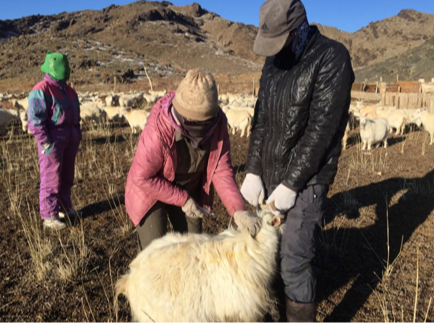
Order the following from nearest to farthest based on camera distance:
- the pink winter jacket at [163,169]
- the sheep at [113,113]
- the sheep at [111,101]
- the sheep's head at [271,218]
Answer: the sheep's head at [271,218] → the pink winter jacket at [163,169] → the sheep at [113,113] → the sheep at [111,101]

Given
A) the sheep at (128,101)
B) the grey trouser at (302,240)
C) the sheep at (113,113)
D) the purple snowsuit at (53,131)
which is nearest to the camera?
the grey trouser at (302,240)

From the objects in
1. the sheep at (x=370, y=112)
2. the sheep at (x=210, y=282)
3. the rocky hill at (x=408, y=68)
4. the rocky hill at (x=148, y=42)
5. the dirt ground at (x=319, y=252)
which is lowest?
the dirt ground at (x=319, y=252)

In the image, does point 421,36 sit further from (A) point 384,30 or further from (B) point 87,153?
(B) point 87,153

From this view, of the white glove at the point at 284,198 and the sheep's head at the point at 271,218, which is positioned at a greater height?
the white glove at the point at 284,198

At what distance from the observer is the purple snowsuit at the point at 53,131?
4070 millimetres

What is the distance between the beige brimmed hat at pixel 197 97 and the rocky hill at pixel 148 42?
41.4 m

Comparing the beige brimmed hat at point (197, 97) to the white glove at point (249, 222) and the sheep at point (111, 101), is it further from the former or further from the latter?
the sheep at point (111, 101)

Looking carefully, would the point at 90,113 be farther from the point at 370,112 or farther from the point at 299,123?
the point at 299,123

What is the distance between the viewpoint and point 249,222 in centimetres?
189

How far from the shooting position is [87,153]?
8.64 m

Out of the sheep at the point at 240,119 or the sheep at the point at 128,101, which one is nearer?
the sheep at the point at 240,119

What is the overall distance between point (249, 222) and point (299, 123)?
71 centimetres

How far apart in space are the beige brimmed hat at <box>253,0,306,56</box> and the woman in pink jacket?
42cm


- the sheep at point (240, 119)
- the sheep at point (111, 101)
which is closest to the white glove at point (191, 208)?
the sheep at point (240, 119)
